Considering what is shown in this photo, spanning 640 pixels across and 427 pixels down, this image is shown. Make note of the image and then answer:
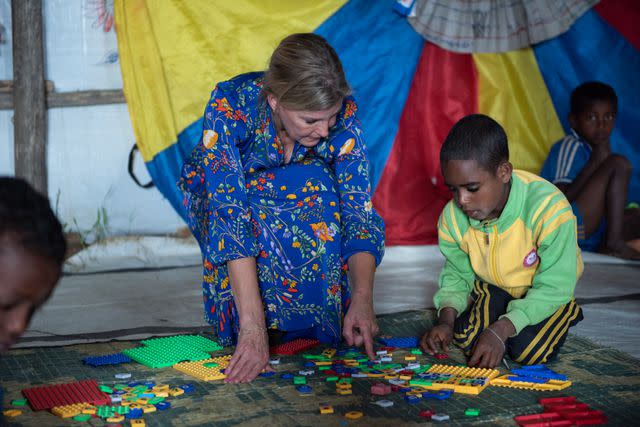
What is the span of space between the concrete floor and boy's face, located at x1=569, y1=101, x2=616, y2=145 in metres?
0.62

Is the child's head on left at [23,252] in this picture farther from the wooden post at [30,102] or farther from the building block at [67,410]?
the wooden post at [30,102]

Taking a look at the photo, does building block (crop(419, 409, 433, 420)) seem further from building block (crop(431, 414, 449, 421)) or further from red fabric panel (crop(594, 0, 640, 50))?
red fabric panel (crop(594, 0, 640, 50))

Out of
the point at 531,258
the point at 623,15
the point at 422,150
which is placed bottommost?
the point at 531,258

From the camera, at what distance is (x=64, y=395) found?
1.90 meters

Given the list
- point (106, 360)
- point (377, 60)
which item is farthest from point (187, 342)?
point (377, 60)

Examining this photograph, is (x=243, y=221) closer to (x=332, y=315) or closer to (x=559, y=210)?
(x=332, y=315)

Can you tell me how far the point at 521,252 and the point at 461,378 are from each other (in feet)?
1.49

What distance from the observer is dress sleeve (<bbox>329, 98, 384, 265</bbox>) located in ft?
7.41

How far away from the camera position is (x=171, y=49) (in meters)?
3.80

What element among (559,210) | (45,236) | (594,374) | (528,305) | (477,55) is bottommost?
(594,374)

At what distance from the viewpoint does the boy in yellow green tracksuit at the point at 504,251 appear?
84.3 inches

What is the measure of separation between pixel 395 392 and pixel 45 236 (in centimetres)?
106

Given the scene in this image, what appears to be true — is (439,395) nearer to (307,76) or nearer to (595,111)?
(307,76)

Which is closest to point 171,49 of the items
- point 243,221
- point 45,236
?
point 243,221
